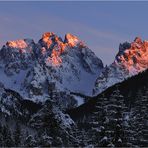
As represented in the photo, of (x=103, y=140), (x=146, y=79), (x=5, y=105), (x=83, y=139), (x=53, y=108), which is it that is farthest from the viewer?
(x=146, y=79)

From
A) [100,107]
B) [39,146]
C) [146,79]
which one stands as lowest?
[39,146]

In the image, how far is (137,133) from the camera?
3042 cm

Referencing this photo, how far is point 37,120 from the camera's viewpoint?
26.9 m

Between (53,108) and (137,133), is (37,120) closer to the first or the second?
(53,108)

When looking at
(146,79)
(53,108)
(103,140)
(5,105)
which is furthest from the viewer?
(146,79)

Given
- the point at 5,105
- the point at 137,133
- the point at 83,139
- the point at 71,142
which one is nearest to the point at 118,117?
the point at 71,142

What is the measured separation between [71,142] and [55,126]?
3.55 feet

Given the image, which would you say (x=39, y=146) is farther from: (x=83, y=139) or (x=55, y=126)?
(x=83, y=139)

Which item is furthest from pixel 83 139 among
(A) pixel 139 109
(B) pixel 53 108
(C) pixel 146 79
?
(C) pixel 146 79

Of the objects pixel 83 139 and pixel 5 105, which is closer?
pixel 83 139

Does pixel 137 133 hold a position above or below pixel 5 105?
below

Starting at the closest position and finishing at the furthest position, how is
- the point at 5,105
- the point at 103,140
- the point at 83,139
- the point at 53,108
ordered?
the point at 103,140, the point at 53,108, the point at 83,139, the point at 5,105

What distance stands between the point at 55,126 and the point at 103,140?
102 inches

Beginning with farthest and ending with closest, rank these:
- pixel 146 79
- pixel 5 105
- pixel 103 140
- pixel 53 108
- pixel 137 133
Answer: pixel 146 79
pixel 5 105
pixel 137 133
pixel 53 108
pixel 103 140
